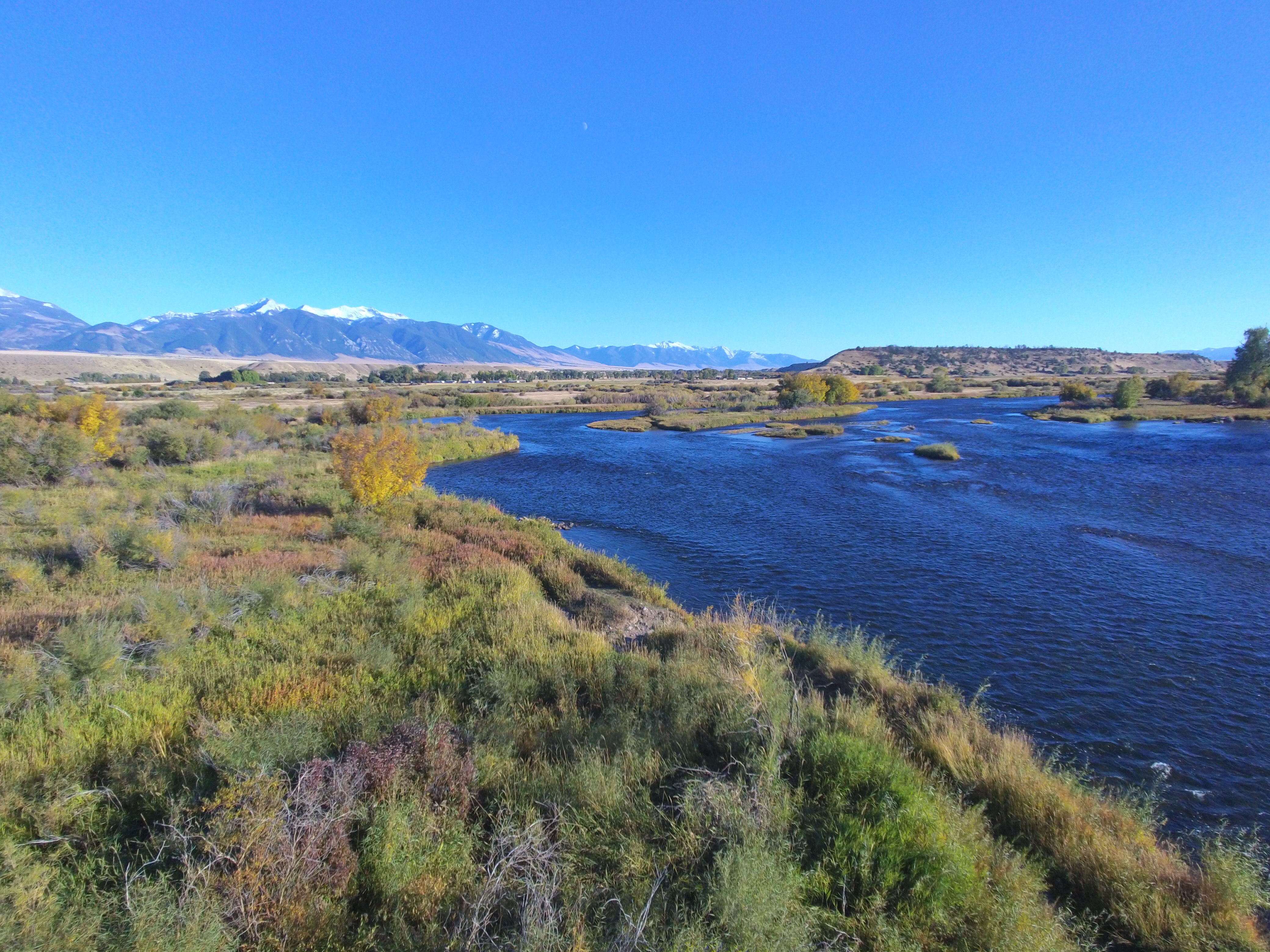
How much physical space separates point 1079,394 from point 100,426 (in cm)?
9164

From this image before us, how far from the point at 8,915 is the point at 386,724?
9.97 ft

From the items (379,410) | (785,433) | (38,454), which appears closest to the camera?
(38,454)

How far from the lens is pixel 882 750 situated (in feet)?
20.0

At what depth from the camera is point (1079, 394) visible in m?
66.5

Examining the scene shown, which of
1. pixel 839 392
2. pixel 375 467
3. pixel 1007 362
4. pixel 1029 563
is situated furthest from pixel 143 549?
pixel 1007 362

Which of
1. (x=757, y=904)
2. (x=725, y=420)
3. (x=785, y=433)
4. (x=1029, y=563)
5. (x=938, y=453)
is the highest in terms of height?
(x=725, y=420)

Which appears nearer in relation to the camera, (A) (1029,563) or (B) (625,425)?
(A) (1029,563)

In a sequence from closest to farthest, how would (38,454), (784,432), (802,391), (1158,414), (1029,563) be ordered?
(1029,563), (38,454), (784,432), (1158,414), (802,391)

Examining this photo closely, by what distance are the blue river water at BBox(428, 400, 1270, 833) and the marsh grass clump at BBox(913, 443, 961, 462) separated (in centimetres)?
80

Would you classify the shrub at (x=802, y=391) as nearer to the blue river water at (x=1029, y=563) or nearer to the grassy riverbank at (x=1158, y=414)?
the grassy riverbank at (x=1158, y=414)

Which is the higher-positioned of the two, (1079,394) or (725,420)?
(1079,394)

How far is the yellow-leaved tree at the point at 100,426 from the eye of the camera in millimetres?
23891

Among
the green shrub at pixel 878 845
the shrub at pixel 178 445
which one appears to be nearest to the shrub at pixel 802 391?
the shrub at pixel 178 445

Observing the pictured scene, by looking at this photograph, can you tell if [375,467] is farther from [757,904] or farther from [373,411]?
[373,411]
